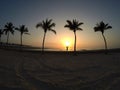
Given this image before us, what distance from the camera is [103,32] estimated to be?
47.2 m

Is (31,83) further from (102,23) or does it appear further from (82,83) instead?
(102,23)

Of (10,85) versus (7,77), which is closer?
(10,85)

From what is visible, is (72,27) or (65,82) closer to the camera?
(65,82)

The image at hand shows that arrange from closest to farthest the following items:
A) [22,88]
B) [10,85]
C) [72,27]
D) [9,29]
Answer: [22,88]
[10,85]
[72,27]
[9,29]

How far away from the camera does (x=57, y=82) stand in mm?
14367

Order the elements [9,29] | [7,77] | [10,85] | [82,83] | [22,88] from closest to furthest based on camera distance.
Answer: [22,88]
[10,85]
[82,83]
[7,77]
[9,29]

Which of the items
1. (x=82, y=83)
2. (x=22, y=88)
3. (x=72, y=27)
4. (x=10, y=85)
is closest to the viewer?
(x=22, y=88)

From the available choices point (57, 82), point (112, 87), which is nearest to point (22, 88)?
point (57, 82)

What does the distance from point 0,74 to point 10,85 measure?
3668 mm

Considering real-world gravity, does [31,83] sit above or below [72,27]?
below

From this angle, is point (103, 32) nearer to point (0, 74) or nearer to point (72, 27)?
point (72, 27)

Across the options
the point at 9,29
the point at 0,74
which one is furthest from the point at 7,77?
the point at 9,29

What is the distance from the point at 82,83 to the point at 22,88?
4.75 metres

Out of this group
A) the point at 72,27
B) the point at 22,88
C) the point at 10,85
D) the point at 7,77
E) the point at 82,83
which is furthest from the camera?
the point at 72,27
